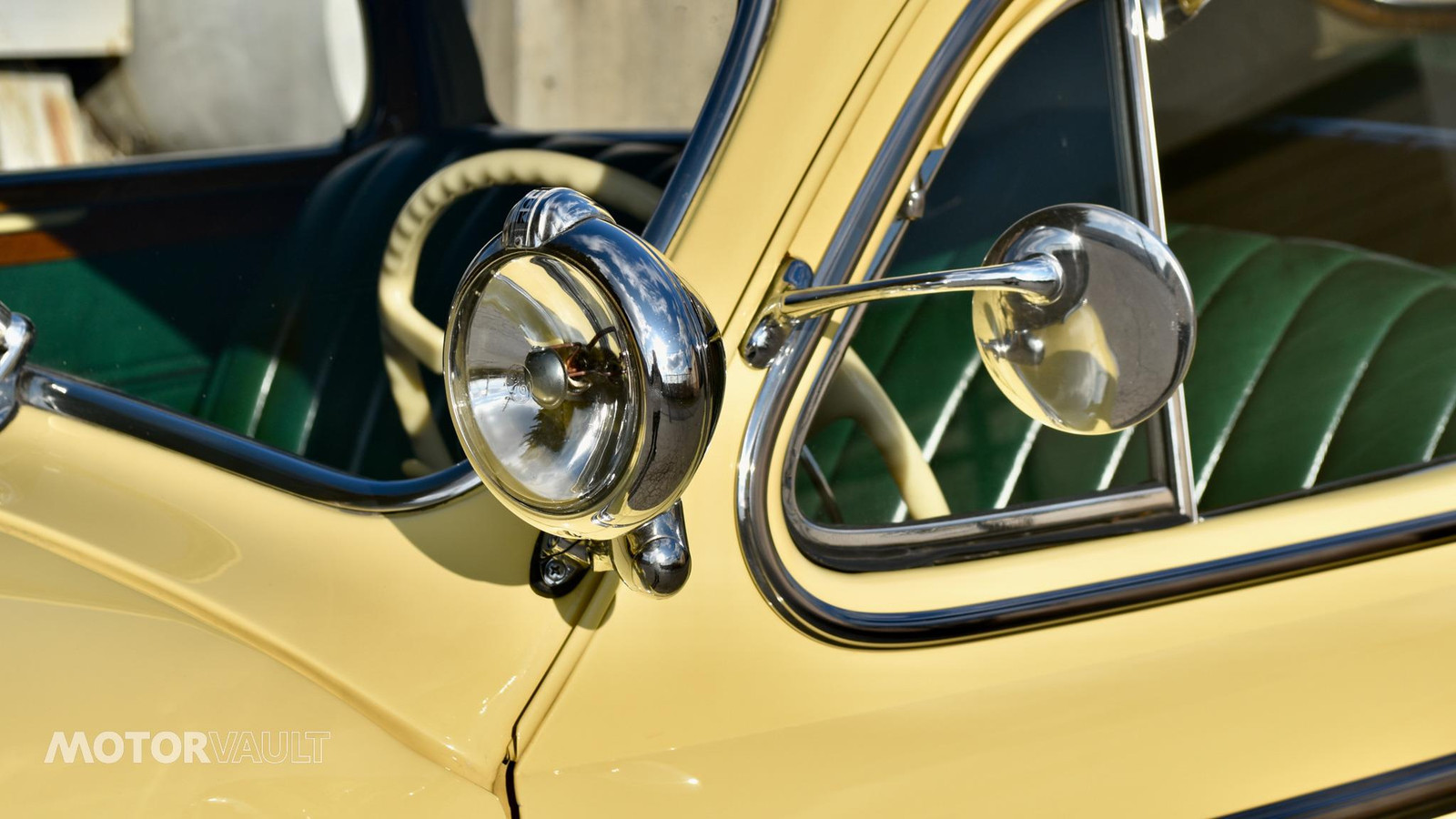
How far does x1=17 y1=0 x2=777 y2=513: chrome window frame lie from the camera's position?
3.21ft

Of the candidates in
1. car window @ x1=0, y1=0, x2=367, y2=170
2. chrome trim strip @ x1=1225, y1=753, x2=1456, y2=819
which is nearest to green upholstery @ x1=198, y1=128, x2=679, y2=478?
car window @ x1=0, y1=0, x2=367, y2=170

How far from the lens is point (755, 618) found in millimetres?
978

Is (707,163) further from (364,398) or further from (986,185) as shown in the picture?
(364,398)

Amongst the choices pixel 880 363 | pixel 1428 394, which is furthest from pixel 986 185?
pixel 1428 394

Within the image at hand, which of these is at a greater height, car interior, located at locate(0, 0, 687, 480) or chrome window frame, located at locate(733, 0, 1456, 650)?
chrome window frame, located at locate(733, 0, 1456, 650)

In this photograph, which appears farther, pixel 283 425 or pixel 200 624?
pixel 283 425

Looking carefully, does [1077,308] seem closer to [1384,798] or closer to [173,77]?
[1384,798]

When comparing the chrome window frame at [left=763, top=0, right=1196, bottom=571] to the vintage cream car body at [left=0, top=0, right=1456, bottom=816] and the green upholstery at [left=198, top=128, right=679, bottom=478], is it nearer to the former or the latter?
the vintage cream car body at [left=0, top=0, right=1456, bottom=816]

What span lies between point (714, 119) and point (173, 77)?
4490 mm

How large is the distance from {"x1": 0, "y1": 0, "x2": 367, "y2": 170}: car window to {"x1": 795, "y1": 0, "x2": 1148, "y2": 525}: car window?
3.70ft

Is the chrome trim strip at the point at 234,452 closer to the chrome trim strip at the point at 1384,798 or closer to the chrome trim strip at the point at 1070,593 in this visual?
the chrome trim strip at the point at 1070,593

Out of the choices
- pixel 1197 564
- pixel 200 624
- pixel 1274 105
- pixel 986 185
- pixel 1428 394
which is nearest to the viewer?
pixel 200 624

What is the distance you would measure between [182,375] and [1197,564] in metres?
1.03

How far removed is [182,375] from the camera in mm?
1349
